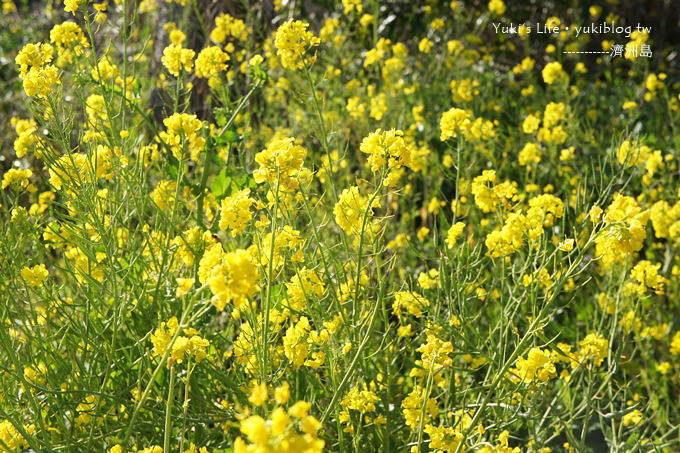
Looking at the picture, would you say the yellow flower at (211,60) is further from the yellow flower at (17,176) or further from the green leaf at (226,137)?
the yellow flower at (17,176)

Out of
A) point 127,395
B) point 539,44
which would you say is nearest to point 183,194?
point 127,395

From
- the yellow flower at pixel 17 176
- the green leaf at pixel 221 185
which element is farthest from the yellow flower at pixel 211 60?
the yellow flower at pixel 17 176

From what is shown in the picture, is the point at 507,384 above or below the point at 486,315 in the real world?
above

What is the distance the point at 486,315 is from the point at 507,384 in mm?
1054

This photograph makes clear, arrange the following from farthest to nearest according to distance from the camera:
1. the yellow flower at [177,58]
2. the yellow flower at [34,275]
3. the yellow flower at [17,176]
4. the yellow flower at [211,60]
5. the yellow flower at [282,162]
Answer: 1. the yellow flower at [211,60]
2. the yellow flower at [177,58]
3. the yellow flower at [17,176]
4. the yellow flower at [34,275]
5. the yellow flower at [282,162]

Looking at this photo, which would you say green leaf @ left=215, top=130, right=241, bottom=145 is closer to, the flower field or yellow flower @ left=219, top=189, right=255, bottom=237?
the flower field

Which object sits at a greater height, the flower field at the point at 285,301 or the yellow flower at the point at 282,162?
the yellow flower at the point at 282,162

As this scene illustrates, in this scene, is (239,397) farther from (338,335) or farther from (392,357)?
(392,357)

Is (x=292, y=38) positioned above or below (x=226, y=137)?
above

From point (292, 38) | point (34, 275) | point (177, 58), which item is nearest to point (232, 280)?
point (34, 275)

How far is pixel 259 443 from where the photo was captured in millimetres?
695

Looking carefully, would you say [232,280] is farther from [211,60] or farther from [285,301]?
[211,60]

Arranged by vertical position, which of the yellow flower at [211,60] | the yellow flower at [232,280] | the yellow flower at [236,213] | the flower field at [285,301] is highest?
the yellow flower at [211,60]

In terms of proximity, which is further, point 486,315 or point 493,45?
point 493,45
